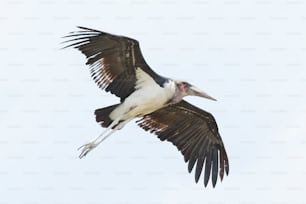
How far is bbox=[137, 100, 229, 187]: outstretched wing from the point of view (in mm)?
18031

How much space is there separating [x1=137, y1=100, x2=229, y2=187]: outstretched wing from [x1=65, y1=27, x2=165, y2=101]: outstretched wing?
902 millimetres

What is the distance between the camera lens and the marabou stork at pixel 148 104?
1684 cm

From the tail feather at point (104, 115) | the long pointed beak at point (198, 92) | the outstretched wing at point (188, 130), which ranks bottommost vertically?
the outstretched wing at point (188, 130)

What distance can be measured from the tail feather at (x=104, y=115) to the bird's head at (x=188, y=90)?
787mm

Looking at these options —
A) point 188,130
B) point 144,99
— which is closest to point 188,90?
point 144,99

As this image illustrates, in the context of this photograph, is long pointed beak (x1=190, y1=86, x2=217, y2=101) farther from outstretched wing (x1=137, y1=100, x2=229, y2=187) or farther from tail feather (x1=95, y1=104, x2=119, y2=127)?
tail feather (x1=95, y1=104, x2=119, y2=127)

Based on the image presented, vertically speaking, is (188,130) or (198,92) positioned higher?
(198,92)

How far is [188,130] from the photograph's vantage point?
716 inches

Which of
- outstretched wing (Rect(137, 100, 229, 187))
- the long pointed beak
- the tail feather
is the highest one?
the long pointed beak

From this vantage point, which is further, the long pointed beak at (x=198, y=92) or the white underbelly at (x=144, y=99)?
the long pointed beak at (x=198, y=92)

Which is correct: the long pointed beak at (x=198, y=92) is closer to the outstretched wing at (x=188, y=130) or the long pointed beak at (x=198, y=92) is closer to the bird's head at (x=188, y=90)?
the bird's head at (x=188, y=90)

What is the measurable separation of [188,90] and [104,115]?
3.38ft

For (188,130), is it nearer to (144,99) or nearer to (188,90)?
(188,90)

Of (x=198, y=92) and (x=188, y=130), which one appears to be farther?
(x=188, y=130)
